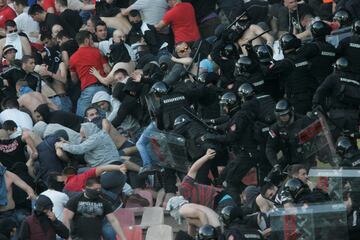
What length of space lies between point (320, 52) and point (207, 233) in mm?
5272

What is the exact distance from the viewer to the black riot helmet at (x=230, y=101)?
2336cm

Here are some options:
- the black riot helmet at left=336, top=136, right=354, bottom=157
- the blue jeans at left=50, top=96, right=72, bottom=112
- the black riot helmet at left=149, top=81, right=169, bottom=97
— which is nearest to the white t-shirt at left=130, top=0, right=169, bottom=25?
the blue jeans at left=50, top=96, right=72, bottom=112

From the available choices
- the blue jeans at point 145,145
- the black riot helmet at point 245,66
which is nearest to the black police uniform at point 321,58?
the black riot helmet at point 245,66

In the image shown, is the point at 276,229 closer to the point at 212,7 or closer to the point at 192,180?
the point at 192,180

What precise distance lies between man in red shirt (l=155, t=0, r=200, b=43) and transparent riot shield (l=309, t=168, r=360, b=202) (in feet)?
22.4

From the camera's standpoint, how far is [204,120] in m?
24.1

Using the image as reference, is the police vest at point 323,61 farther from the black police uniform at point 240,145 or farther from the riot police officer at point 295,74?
the black police uniform at point 240,145

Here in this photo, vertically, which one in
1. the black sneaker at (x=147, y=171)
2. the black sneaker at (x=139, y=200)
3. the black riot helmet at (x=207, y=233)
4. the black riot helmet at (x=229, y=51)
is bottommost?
the black sneaker at (x=139, y=200)

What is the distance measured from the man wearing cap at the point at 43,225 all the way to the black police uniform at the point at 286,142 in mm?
3191

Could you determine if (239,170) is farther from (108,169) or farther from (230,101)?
(108,169)

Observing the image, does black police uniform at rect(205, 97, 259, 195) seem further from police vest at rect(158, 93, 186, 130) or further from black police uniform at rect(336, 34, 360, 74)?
black police uniform at rect(336, 34, 360, 74)

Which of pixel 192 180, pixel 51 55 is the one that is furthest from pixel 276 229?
pixel 51 55

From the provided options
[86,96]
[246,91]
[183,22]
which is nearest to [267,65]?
[246,91]

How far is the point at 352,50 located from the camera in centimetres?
2445
